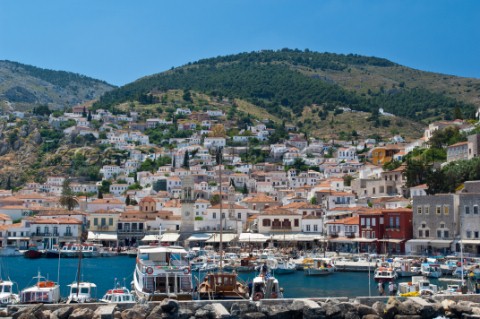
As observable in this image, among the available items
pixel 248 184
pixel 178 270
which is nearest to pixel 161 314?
pixel 178 270

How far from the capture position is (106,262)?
64.0 m

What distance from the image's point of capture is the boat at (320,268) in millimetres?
49188

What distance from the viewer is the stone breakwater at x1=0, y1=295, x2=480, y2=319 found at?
68.5ft

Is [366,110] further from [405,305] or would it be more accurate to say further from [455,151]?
[405,305]

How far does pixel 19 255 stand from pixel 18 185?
50647mm

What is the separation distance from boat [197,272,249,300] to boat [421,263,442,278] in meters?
22.5

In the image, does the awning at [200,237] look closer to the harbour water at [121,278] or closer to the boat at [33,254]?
the harbour water at [121,278]

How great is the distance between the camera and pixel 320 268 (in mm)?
50125

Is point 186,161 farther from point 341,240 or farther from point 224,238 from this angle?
point 341,240

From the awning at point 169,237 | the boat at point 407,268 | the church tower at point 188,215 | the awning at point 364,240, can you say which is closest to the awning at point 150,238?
the awning at point 169,237

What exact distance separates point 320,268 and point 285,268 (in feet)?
9.17

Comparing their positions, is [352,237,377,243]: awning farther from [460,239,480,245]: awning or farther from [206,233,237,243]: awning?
[206,233,237,243]: awning

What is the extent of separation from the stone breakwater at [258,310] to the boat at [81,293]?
222 inches

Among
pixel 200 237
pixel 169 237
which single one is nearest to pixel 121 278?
pixel 169 237
